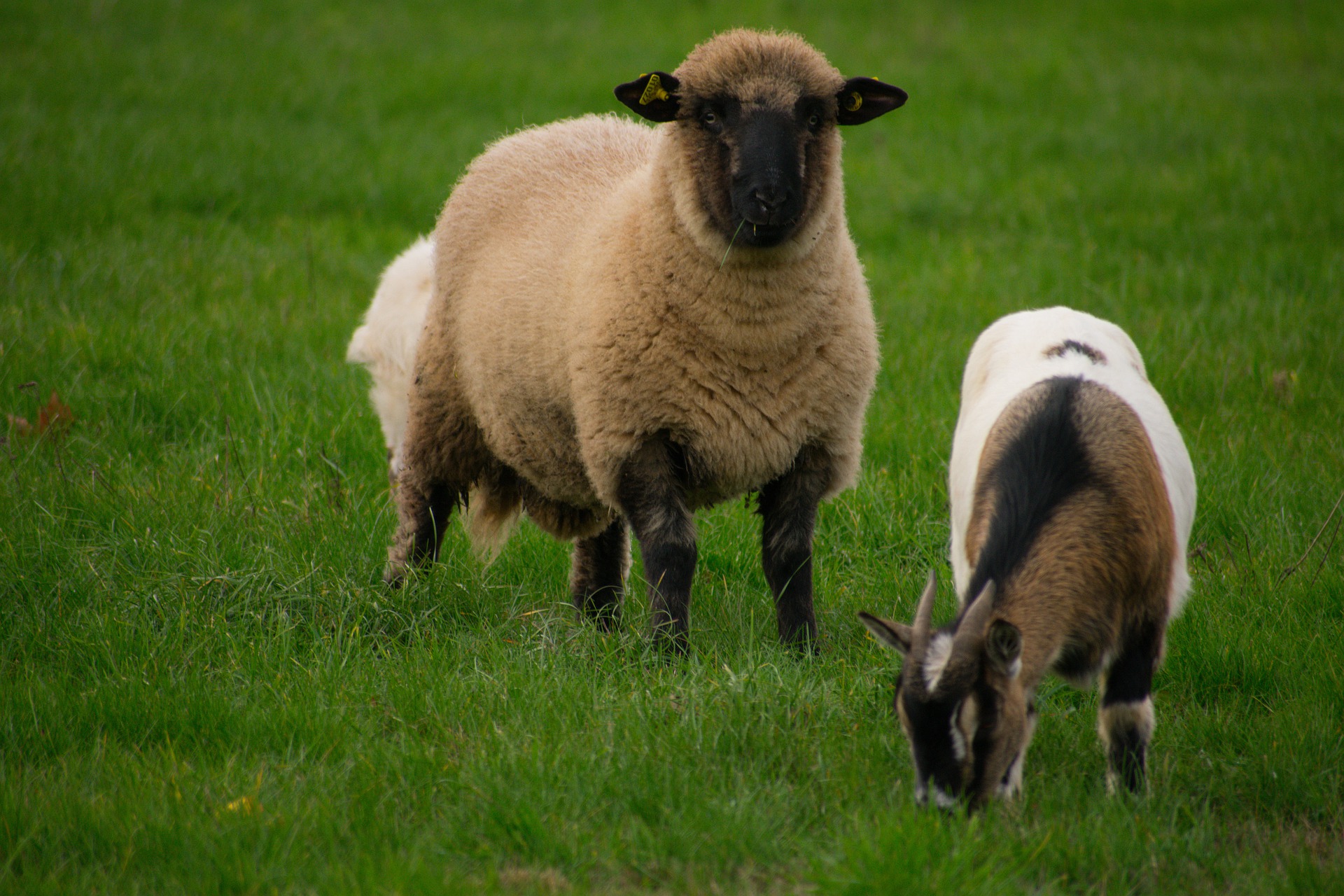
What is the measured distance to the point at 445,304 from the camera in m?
4.91

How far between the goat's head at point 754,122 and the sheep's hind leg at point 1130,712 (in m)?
1.68

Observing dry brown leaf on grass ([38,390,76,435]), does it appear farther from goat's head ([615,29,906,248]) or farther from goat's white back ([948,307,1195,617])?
goat's white back ([948,307,1195,617])

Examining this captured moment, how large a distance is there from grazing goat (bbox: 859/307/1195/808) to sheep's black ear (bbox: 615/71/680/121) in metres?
1.52

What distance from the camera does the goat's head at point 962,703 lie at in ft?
9.34

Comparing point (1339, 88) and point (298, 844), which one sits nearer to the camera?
point (298, 844)

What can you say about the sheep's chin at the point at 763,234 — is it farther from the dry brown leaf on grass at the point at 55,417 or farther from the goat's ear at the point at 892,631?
the dry brown leaf on grass at the point at 55,417

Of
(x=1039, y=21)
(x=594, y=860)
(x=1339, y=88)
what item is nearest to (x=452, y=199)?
(x=594, y=860)

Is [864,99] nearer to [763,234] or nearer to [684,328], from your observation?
[763,234]

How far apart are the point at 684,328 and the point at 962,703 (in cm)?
163

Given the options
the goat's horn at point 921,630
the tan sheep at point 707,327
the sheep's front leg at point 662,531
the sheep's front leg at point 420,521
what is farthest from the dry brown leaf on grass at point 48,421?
the goat's horn at point 921,630

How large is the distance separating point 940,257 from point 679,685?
5.91 m

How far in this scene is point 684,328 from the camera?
3.92m

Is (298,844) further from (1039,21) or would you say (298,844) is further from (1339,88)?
(1039,21)

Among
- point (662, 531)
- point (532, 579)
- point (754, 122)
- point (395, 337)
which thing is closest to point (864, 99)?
point (754, 122)
